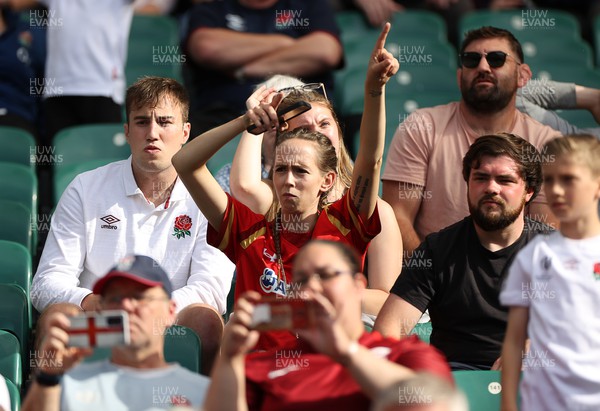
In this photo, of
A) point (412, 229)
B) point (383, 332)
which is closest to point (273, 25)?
point (412, 229)

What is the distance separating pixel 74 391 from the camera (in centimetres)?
352

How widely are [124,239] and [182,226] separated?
0.25m

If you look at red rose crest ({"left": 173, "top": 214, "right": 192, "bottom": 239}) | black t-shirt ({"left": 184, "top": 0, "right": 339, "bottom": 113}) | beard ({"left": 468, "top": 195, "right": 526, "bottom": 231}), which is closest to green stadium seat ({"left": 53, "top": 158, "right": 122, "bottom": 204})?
red rose crest ({"left": 173, "top": 214, "right": 192, "bottom": 239})

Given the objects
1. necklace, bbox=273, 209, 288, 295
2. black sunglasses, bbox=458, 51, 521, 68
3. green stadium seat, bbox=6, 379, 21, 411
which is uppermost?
black sunglasses, bbox=458, 51, 521, 68

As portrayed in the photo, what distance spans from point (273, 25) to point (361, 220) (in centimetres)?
301

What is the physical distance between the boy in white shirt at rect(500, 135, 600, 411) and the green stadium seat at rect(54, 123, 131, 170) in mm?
3166

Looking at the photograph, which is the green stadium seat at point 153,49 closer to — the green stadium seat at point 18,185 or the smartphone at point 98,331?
the green stadium seat at point 18,185

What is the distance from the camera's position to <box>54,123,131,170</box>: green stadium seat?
643 cm

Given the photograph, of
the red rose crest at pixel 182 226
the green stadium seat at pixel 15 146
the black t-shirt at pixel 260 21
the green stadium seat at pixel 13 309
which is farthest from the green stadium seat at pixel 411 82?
the green stadium seat at pixel 13 309

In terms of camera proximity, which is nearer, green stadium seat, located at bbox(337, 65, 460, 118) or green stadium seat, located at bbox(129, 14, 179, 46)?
green stadium seat, located at bbox(337, 65, 460, 118)

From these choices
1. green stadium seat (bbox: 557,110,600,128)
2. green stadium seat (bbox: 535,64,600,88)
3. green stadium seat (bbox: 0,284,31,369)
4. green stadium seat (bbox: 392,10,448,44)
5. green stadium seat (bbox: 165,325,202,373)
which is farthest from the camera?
green stadium seat (bbox: 392,10,448,44)

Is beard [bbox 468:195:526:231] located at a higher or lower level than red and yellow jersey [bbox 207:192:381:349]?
higher

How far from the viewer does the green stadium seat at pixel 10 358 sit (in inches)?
172

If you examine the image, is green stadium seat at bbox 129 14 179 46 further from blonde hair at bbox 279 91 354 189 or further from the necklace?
the necklace
